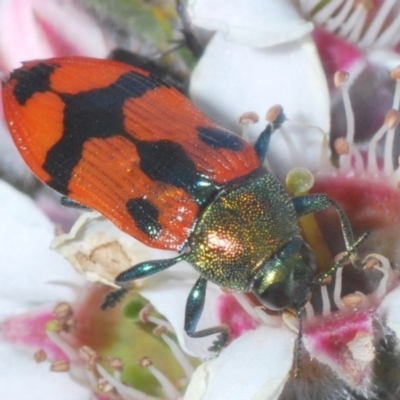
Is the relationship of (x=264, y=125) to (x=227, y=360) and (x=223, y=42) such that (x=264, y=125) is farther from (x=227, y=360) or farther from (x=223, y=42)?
(x=227, y=360)

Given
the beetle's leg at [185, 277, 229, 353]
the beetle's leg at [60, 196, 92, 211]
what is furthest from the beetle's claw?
the beetle's leg at [60, 196, 92, 211]

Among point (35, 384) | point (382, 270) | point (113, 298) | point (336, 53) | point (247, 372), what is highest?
point (336, 53)

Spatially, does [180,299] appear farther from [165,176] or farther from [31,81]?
[31,81]

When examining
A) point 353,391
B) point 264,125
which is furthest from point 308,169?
point 353,391

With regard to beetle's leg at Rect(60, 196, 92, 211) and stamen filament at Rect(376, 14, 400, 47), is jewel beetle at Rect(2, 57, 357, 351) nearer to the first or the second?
beetle's leg at Rect(60, 196, 92, 211)

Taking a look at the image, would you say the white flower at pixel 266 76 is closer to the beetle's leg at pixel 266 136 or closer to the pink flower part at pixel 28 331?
the beetle's leg at pixel 266 136

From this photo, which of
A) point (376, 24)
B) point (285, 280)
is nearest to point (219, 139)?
point (285, 280)
